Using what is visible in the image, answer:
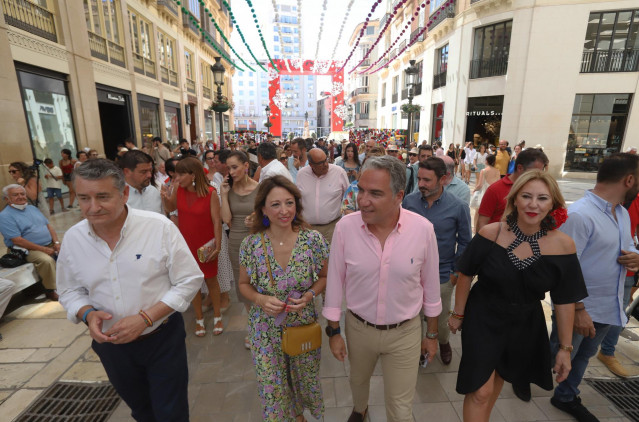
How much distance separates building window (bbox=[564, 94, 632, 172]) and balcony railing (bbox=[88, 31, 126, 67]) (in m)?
20.3

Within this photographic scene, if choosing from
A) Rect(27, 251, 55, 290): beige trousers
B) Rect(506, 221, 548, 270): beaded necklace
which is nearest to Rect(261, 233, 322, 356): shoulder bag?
Rect(506, 221, 548, 270): beaded necklace

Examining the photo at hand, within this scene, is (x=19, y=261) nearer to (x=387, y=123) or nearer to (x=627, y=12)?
(x=627, y=12)

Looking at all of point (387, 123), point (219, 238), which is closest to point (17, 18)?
point (219, 238)

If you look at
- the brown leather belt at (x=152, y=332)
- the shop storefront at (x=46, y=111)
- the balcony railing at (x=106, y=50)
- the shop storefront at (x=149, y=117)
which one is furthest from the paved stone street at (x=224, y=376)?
the shop storefront at (x=149, y=117)

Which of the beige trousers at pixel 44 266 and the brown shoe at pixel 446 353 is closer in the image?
the brown shoe at pixel 446 353

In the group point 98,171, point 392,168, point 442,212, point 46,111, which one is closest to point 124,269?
point 98,171

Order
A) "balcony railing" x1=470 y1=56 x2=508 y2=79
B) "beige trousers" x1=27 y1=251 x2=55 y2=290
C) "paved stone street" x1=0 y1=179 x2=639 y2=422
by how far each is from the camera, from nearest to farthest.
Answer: "paved stone street" x1=0 y1=179 x2=639 y2=422 → "beige trousers" x1=27 y1=251 x2=55 y2=290 → "balcony railing" x1=470 y1=56 x2=508 y2=79

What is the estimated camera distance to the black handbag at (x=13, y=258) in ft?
14.3

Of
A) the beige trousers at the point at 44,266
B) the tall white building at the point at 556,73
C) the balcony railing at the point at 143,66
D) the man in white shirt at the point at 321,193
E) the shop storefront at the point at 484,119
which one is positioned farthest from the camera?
the shop storefront at the point at 484,119

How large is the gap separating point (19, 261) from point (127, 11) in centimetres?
1376

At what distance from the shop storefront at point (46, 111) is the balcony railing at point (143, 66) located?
5168mm

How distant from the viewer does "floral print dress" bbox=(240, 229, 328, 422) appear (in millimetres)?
2225

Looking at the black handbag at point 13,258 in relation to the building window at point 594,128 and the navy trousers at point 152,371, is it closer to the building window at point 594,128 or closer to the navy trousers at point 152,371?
the navy trousers at point 152,371

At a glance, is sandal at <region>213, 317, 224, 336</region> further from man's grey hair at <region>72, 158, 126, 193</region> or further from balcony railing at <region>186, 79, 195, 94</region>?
balcony railing at <region>186, 79, 195, 94</region>
